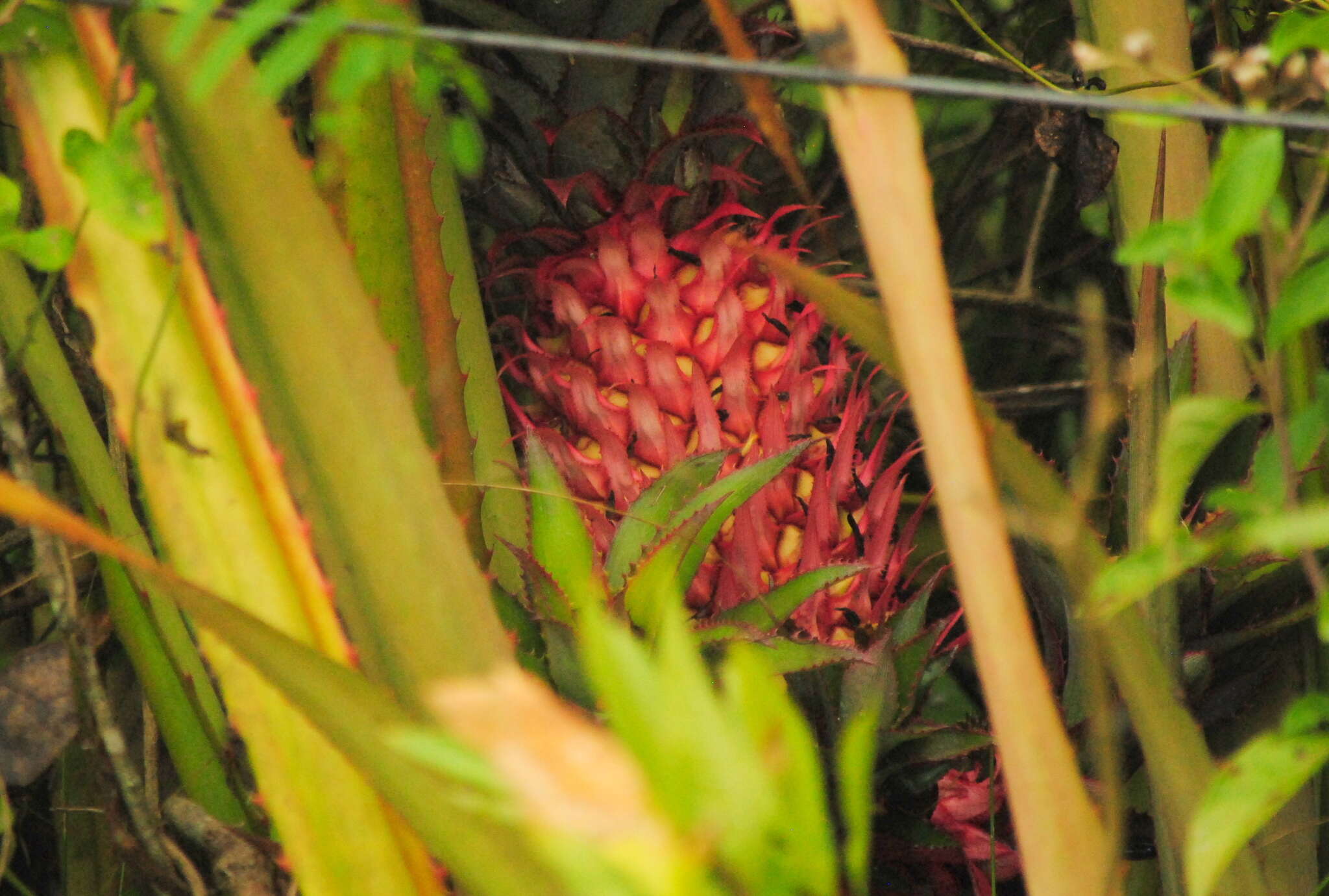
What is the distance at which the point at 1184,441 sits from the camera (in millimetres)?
290

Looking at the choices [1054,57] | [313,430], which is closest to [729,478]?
[313,430]

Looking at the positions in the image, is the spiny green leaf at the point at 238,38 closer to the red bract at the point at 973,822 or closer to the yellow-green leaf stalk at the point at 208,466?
the yellow-green leaf stalk at the point at 208,466

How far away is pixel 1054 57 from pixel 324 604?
0.83 metres

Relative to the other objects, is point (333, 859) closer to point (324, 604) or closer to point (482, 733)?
point (324, 604)

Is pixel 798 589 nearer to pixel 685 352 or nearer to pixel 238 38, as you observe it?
pixel 685 352

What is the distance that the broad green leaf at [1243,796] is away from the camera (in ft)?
0.93

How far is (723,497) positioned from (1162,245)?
0.81ft

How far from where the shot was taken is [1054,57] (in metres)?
0.94

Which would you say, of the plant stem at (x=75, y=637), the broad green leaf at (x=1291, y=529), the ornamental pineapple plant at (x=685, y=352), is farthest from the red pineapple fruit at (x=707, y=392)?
the broad green leaf at (x=1291, y=529)

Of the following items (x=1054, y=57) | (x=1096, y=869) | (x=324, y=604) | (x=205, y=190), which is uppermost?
(x=1054, y=57)

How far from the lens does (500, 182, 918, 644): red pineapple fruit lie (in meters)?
0.64

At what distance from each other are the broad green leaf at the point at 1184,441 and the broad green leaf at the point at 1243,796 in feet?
0.22

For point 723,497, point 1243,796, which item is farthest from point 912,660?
point 1243,796

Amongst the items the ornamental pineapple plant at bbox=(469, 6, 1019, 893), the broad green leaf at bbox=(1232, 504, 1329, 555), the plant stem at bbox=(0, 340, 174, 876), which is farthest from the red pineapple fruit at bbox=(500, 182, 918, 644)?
the broad green leaf at bbox=(1232, 504, 1329, 555)
